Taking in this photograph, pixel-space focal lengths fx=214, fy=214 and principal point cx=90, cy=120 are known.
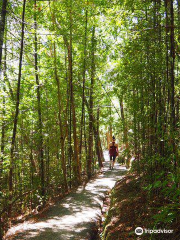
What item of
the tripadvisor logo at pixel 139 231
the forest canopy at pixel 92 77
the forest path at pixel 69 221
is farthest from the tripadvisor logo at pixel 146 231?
the forest path at pixel 69 221

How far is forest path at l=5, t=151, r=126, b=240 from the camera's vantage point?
171 inches

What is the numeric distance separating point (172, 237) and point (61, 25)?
6.69 metres

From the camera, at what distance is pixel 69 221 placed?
16.8 feet

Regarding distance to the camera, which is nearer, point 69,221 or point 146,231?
point 146,231

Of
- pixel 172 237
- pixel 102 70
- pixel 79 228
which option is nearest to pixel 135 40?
pixel 172 237

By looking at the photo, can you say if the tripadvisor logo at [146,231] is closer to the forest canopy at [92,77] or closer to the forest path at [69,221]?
the forest canopy at [92,77]

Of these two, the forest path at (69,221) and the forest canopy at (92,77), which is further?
the forest path at (69,221)

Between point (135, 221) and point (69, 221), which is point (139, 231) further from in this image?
point (69, 221)

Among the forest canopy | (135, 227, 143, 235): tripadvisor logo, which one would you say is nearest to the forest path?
the forest canopy

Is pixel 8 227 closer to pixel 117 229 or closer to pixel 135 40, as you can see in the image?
pixel 117 229

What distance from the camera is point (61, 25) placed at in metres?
7.09

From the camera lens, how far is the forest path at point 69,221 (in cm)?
436

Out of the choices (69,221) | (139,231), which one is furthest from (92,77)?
(139,231)

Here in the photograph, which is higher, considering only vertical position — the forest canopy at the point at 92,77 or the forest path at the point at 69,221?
the forest canopy at the point at 92,77
